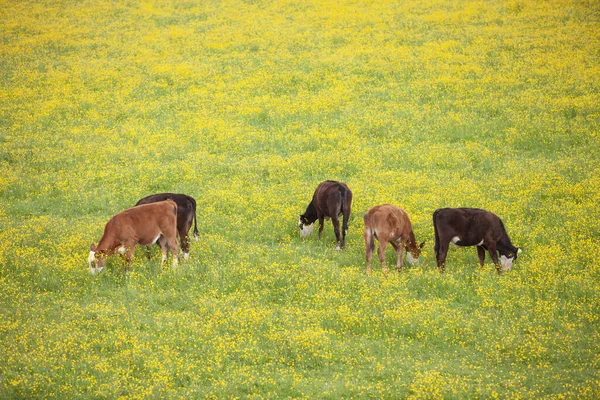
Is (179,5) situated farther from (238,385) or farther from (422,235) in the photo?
(238,385)

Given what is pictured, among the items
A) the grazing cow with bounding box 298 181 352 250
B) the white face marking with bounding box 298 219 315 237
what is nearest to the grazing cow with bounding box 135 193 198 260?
the white face marking with bounding box 298 219 315 237

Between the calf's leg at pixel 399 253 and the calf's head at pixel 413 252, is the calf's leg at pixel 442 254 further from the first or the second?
the calf's leg at pixel 399 253

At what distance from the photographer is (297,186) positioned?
21.3m

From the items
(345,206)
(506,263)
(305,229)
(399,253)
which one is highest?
(345,206)

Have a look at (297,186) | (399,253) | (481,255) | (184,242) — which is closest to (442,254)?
(399,253)

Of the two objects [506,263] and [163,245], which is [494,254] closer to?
[506,263]

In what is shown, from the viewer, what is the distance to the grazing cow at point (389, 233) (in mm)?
15000

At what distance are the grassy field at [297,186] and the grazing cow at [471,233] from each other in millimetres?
439

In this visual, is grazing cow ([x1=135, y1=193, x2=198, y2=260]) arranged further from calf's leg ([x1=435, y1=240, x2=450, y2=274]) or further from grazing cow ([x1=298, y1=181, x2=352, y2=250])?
calf's leg ([x1=435, y1=240, x2=450, y2=274])

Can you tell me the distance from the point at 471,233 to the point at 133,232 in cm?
803

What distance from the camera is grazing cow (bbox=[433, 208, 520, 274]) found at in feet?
48.3

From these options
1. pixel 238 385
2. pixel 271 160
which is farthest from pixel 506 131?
pixel 238 385

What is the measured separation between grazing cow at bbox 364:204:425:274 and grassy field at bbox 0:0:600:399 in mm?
464

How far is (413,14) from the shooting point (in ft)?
137
